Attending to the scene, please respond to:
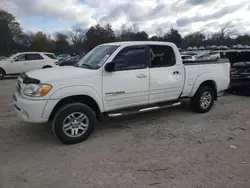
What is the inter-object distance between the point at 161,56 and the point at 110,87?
1589 mm

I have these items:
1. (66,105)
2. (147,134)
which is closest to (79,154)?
(66,105)

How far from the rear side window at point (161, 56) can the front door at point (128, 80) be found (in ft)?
0.67

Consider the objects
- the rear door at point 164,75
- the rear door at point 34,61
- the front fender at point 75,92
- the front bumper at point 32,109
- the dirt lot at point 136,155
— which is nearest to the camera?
the dirt lot at point 136,155

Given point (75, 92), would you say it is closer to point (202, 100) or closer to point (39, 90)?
point (39, 90)

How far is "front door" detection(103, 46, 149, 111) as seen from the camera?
4555 millimetres

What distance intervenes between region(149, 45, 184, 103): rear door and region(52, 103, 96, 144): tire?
155cm

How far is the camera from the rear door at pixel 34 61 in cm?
1457

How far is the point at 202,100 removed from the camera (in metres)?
6.08

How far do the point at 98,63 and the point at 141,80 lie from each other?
98cm

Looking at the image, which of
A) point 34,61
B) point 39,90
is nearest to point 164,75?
point 39,90

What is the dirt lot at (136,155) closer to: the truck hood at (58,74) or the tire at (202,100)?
the tire at (202,100)

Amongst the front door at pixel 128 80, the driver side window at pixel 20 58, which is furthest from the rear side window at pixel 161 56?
the driver side window at pixel 20 58

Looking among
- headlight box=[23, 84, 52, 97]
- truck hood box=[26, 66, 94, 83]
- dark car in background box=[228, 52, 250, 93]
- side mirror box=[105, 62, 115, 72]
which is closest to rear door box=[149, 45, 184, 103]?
side mirror box=[105, 62, 115, 72]

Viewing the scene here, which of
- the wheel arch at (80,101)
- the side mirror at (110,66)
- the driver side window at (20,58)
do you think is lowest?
the wheel arch at (80,101)
